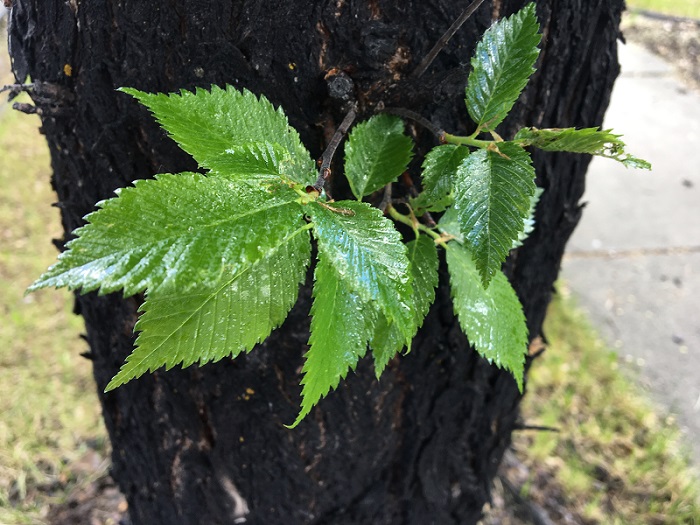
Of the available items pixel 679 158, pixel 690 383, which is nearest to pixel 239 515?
pixel 690 383

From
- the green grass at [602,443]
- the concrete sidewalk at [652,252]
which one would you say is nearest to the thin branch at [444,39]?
the green grass at [602,443]

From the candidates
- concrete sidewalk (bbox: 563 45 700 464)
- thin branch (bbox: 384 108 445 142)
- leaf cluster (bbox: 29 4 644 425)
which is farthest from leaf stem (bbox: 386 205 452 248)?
concrete sidewalk (bbox: 563 45 700 464)

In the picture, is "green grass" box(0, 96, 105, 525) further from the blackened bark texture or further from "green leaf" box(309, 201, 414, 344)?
"green leaf" box(309, 201, 414, 344)

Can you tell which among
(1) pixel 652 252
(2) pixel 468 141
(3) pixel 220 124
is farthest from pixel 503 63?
(1) pixel 652 252

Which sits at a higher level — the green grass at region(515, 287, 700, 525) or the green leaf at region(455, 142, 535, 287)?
the green leaf at region(455, 142, 535, 287)

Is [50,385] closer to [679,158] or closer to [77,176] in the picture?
[77,176]
